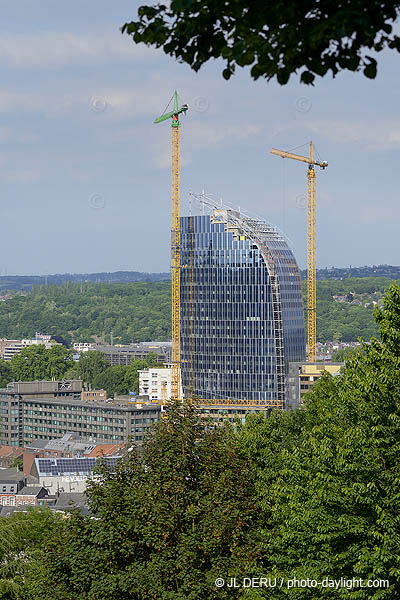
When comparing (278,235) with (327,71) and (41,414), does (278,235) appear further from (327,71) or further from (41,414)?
(327,71)

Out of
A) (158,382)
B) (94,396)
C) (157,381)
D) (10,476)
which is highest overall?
(157,381)

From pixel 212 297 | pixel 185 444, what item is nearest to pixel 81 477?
pixel 212 297

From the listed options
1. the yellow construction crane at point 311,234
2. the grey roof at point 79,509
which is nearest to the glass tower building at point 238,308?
the yellow construction crane at point 311,234

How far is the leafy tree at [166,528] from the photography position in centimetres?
2555

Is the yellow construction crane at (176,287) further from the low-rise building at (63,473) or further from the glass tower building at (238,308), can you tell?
the low-rise building at (63,473)

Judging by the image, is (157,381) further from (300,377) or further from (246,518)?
(246,518)

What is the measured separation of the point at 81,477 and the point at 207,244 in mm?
58635

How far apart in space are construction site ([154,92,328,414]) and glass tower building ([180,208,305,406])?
0.47 ft

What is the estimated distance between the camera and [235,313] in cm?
15025

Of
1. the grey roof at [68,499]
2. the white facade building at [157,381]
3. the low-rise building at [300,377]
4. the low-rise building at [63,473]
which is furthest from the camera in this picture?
the white facade building at [157,381]

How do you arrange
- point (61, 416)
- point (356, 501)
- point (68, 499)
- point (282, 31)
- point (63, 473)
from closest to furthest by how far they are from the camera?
point (282, 31) < point (356, 501) < point (68, 499) < point (63, 473) < point (61, 416)

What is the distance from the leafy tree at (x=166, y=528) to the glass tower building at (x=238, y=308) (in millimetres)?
118256

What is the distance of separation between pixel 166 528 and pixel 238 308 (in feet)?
407

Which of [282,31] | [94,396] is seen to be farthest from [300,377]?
[282,31]
